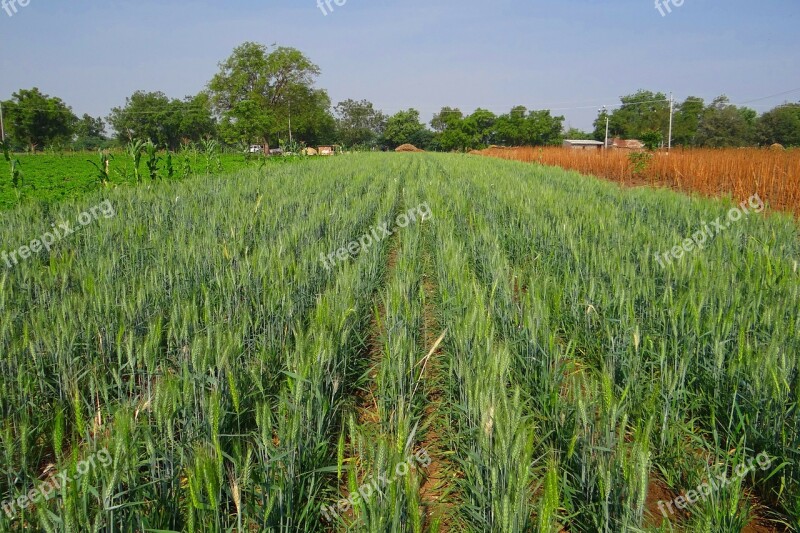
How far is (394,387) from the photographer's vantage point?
6.88ft

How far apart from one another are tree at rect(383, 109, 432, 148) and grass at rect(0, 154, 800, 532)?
79.0 meters

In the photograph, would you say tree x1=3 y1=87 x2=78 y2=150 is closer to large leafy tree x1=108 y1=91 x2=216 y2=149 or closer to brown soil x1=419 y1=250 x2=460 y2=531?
large leafy tree x1=108 y1=91 x2=216 y2=149

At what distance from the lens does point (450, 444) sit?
207 centimetres

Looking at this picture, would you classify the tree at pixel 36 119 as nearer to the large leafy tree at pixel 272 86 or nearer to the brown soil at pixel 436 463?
the large leafy tree at pixel 272 86

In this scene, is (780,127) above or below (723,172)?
above

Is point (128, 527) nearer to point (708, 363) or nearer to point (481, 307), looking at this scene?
point (481, 307)

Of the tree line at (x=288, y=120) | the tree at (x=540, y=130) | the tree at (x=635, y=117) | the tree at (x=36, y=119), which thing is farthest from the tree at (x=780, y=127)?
the tree at (x=36, y=119)

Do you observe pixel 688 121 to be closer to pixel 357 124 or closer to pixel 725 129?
pixel 725 129

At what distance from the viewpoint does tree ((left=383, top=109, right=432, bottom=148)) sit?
80.9 meters

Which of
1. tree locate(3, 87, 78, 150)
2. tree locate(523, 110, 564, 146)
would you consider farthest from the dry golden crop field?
tree locate(3, 87, 78, 150)

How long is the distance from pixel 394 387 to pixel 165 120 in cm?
6899

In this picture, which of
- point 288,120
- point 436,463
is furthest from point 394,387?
point 288,120

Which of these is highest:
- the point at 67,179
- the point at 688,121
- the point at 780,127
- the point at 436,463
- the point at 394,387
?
the point at 688,121

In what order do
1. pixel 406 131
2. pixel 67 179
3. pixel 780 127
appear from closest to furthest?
pixel 67 179 < pixel 780 127 < pixel 406 131
